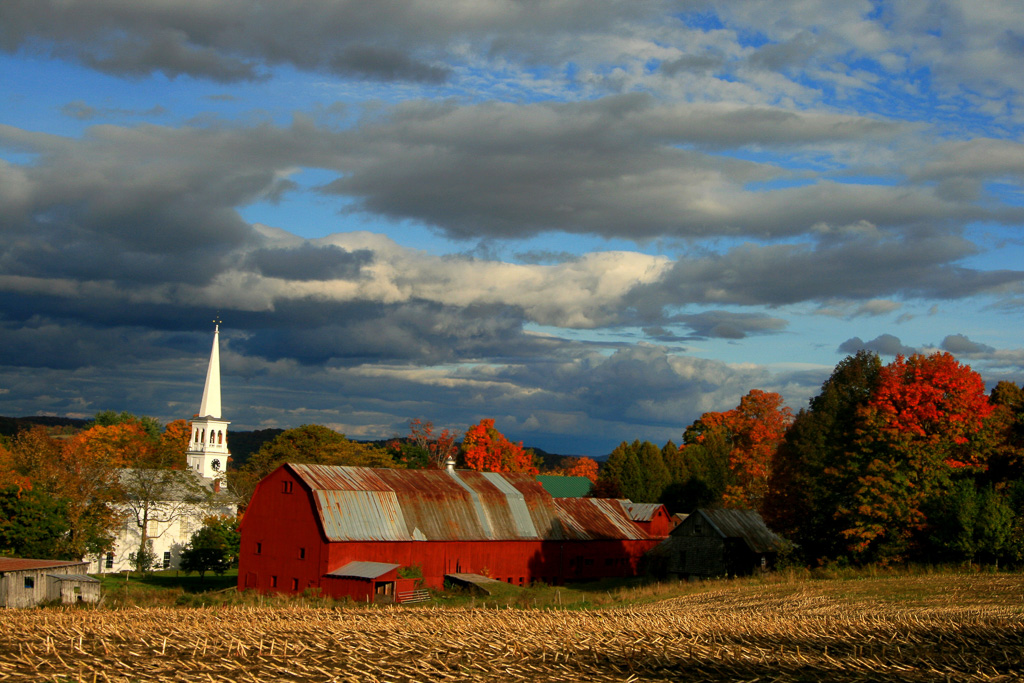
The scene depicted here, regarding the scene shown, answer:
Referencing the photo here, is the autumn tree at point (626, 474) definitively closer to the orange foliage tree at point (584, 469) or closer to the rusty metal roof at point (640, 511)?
the rusty metal roof at point (640, 511)

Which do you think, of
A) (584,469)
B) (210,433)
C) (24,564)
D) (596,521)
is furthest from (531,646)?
(584,469)

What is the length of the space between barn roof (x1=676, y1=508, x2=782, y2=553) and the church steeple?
6298 cm

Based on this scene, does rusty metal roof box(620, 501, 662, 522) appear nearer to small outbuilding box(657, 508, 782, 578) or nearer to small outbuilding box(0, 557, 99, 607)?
small outbuilding box(657, 508, 782, 578)

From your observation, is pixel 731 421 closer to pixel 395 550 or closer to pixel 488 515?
pixel 488 515

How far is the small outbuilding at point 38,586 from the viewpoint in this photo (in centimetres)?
3850

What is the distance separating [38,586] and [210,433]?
210ft

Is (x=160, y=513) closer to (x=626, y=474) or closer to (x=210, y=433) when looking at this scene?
(x=210, y=433)

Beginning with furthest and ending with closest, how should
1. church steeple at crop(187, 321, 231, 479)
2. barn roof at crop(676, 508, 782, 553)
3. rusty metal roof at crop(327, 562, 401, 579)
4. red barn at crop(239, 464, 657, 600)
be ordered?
church steeple at crop(187, 321, 231, 479)
barn roof at crop(676, 508, 782, 553)
red barn at crop(239, 464, 657, 600)
rusty metal roof at crop(327, 562, 401, 579)

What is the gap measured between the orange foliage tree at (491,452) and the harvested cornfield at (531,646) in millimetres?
58257

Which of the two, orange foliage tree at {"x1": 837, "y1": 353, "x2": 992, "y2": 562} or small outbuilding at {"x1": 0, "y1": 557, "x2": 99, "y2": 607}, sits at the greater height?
orange foliage tree at {"x1": 837, "y1": 353, "x2": 992, "y2": 562}

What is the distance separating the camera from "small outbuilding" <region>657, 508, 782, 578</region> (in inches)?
2104

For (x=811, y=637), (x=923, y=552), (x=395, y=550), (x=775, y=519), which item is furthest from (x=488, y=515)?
(x=811, y=637)

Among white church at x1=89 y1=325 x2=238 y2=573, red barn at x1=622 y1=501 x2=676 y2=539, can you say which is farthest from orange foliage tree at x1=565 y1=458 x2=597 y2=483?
white church at x1=89 y1=325 x2=238 y2=573

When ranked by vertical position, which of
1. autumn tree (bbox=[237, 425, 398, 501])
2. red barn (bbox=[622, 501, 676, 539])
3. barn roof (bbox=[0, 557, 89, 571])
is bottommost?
barn roof (bbox=[0, 557, 89, 571])
